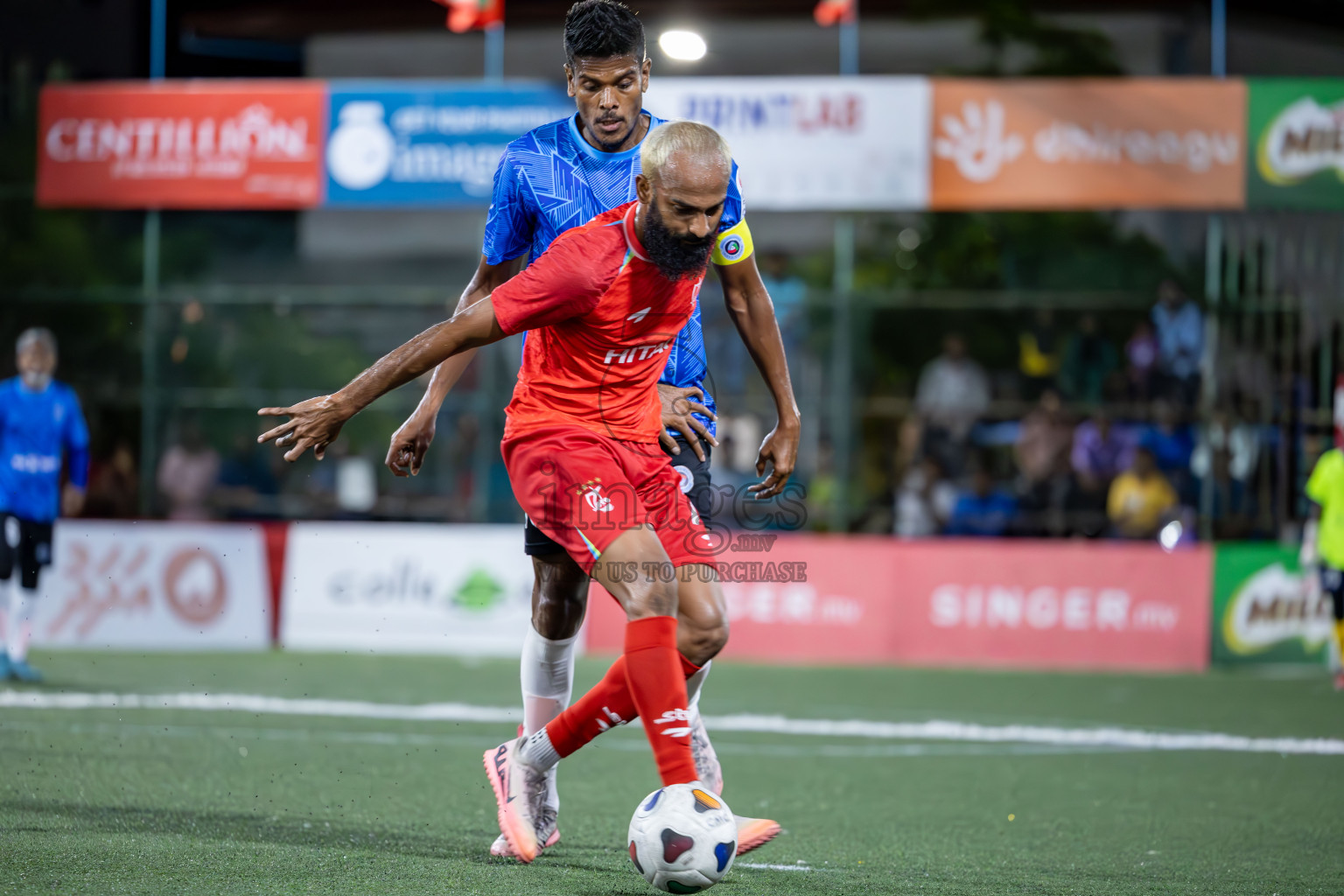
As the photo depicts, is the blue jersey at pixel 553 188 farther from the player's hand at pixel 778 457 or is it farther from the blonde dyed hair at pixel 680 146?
the blonde dyed hair at pixel 680 146

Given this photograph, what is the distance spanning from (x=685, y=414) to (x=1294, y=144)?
33.7 feet

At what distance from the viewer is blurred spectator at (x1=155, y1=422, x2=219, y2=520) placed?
15469 mm

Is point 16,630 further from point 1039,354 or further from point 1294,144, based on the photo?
point 1294,144

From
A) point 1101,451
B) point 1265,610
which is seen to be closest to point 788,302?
point 1101,451

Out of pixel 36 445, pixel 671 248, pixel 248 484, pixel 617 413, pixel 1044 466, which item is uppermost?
pixel 671 248

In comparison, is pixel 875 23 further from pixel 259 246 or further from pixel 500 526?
pixel 500 526

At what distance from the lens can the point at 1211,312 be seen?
562 inches

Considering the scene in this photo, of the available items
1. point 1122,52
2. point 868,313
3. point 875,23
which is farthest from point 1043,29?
point 868,313

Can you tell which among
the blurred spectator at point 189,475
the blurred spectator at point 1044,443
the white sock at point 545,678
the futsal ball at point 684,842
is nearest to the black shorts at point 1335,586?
the blurred spectator at point 1044,443

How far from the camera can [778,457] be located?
4.78m

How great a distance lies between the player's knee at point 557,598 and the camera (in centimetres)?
492

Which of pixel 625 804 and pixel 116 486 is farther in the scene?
pixel 116 486

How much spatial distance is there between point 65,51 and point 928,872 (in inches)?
690

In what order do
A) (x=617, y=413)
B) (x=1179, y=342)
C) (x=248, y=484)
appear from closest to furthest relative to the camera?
1. (x=617, y=413)
2. (x=1179, y=342)
3. (x=248, y=484)
